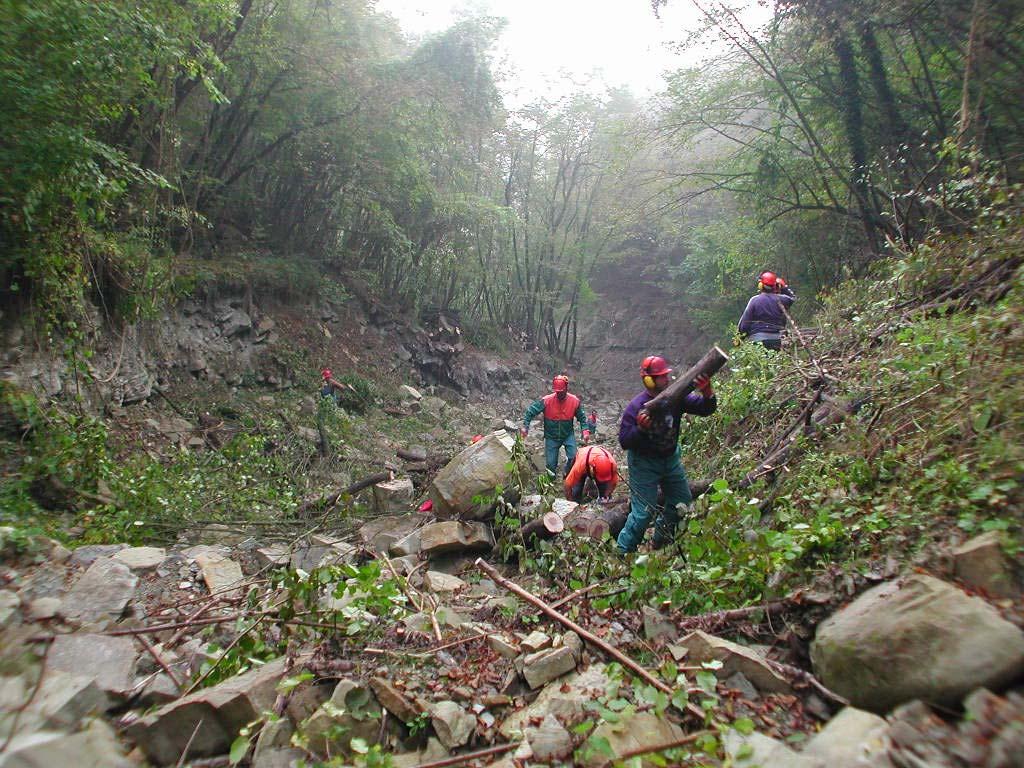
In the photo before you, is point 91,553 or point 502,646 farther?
point 91,553

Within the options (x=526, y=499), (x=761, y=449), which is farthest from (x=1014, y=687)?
(x=526, y=499)

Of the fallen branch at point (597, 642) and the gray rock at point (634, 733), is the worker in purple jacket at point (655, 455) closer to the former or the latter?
the fallen branch at point (597, 642)

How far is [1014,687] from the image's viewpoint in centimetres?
174

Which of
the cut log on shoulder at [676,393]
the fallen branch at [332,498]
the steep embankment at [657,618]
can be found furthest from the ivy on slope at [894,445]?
the fallen branch at [332,498]

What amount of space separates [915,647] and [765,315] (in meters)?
5.34

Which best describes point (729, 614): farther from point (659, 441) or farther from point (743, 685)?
point (659, 441)

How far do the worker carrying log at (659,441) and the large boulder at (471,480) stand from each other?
130 centimetres

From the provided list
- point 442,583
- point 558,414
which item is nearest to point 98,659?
point 442,583

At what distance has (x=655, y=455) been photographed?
424 centimetres

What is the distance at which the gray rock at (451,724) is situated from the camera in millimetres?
2207

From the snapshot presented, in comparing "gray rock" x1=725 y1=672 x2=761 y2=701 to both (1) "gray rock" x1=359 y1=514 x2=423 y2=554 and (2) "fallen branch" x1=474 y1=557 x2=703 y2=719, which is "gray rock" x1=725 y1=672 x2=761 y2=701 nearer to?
(2) "fallen branch" x1=474 y1=557 x2=703 y2=719

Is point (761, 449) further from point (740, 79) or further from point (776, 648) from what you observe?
point (740, 79)

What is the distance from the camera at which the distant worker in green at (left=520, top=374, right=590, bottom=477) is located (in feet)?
22.2

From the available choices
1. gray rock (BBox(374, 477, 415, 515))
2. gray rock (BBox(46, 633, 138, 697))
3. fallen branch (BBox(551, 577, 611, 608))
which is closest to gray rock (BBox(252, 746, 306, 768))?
gray rock (BBox(46, 633, 138, 697))
